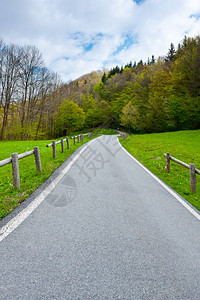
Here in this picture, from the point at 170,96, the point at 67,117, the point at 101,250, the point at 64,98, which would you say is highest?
the point at 64,98

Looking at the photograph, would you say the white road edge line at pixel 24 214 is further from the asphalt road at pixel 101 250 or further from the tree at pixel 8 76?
the tree at pixel 8 76

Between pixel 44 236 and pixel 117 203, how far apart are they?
6.45 feet

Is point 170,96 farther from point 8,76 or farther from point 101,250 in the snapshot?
point 101,250

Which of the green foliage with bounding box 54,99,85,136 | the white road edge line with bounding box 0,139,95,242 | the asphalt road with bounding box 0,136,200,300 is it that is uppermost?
the green foliage with bounding box 54,99,85,136

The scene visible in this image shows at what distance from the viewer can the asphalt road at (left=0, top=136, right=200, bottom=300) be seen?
6.12ft

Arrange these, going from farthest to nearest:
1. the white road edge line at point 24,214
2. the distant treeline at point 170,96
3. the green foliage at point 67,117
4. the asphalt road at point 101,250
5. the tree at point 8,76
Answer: the green foliage at point 67,117 → the distant treeline at point 170,96 → the tree at point 8,76 → the white road edge line at point 24,214 → the asphalt road at point 101,250

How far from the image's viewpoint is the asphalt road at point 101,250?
187cm

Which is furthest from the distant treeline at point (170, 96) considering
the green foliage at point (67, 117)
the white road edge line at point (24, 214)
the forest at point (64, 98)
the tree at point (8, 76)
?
the white road edge line at point (24, 214)

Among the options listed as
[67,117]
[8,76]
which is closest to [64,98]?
[67,117]

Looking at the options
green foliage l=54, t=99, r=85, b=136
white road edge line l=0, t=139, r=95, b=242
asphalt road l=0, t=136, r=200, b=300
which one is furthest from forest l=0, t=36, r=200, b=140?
asphalt road l=0, t=136, r=200, b=300

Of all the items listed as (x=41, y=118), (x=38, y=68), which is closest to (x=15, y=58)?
(x=38, y=68)

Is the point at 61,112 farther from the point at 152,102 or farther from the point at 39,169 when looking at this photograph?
the point at 39,169

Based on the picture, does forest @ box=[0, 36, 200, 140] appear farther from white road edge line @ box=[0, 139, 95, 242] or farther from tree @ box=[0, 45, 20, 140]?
white road edge line @ box=[0, 139, 95, 242]

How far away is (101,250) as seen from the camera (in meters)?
2.50
